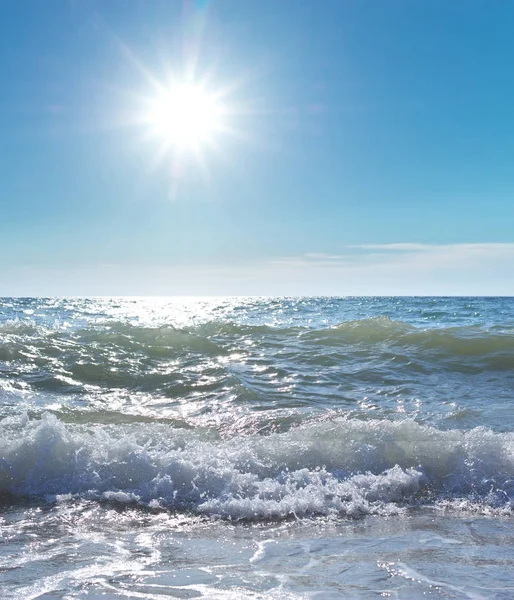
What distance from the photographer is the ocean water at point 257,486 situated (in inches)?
127

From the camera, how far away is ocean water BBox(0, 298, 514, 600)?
3.22 metres

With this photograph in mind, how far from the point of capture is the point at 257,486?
5055mm

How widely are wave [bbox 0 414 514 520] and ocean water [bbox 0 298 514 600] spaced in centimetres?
2

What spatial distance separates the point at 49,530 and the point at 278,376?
738cm

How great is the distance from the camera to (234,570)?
334 cm

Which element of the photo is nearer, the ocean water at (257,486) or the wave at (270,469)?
the ocean water at (257,486)

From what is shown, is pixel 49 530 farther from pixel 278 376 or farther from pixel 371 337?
pixel 371 337

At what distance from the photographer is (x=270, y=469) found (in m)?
5.48

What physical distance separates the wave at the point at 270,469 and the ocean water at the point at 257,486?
0.8 inches

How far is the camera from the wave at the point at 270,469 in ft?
15.9

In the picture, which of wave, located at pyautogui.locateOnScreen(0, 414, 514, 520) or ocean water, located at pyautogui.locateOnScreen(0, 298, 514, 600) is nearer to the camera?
ocean water, located at pyautogui.locateOnScreen(0, 298, 514, 600)

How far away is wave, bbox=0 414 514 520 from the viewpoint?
4.86m

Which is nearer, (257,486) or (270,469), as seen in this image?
(257,486)

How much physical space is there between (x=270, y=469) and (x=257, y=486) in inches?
17.7
